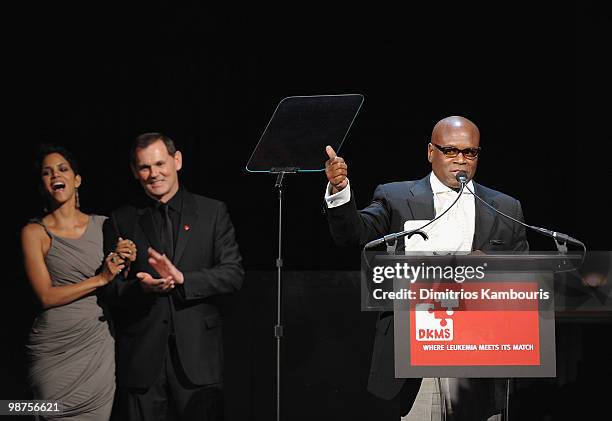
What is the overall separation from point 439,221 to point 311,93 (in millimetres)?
1450

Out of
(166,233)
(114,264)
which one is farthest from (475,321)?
(114,264)

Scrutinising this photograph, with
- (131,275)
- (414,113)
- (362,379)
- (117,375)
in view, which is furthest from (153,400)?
(414,113)

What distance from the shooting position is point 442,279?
116 inches

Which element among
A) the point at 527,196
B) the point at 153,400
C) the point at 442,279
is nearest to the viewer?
the point at 442,279

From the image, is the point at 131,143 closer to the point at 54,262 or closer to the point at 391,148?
the point at 54,262

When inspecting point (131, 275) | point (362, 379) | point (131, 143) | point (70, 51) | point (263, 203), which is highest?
point (70, 51)

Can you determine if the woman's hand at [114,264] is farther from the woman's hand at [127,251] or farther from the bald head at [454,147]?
the bald head at [454,147]

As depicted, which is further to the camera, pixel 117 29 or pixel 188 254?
pixel 117 29

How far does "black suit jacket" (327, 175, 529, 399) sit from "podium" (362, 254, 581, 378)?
12.8 inches

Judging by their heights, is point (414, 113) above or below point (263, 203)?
above

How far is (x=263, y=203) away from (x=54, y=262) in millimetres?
1092

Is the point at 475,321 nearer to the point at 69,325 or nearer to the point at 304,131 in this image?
the point at 304,131

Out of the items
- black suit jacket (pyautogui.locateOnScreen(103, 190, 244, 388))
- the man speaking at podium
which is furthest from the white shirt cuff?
black suit jacket (pyautogui.locateOnScreen(103, 190, 244, 388))

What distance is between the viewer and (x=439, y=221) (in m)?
3.52
